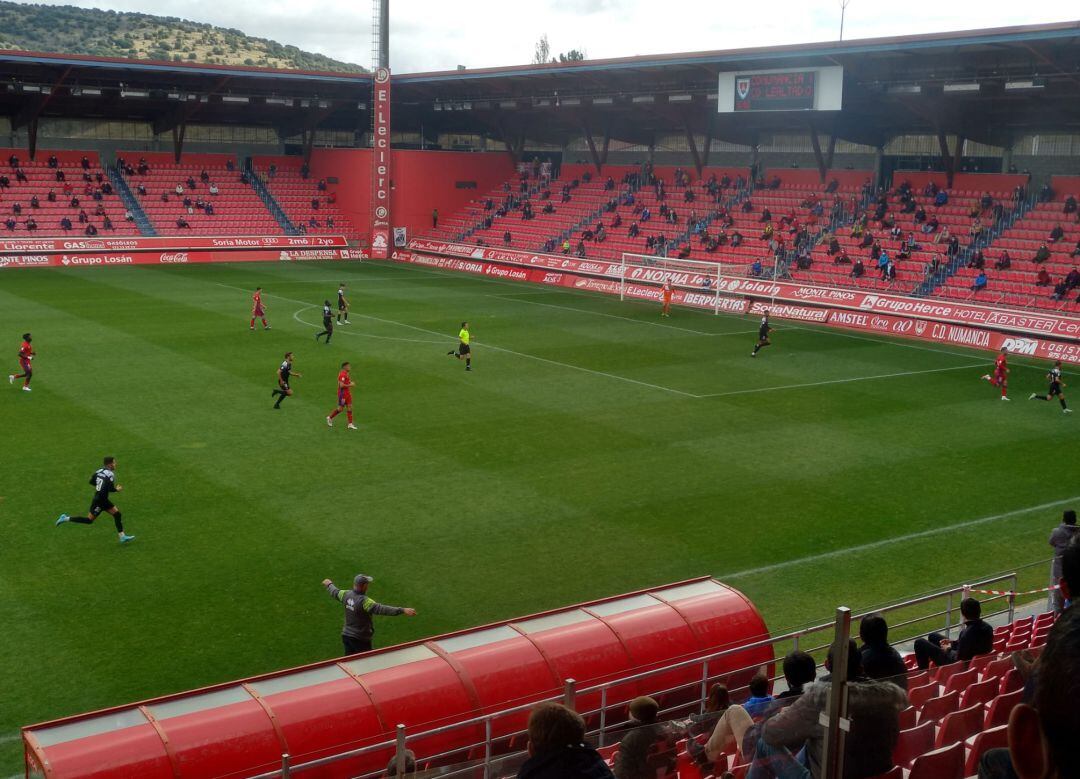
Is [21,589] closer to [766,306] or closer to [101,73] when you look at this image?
[766,306]

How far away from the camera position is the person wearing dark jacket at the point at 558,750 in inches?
183

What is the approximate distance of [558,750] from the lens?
184 inches

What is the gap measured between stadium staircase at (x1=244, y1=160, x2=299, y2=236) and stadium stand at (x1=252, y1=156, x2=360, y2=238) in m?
0.23

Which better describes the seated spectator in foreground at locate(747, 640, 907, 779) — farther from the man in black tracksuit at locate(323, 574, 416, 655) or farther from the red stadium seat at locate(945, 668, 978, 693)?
the man in black tracksuit at locate(323, 574, 416, 655)

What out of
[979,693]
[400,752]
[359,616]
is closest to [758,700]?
[979,693]

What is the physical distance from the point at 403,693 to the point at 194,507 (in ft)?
32.5

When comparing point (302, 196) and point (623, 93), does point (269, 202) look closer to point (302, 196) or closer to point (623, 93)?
point (302, 196)

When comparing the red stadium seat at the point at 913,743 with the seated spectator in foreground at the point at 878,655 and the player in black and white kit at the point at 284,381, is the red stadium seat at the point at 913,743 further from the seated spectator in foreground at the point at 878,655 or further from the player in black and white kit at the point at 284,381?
the player in black and white kit at the point at 284,381

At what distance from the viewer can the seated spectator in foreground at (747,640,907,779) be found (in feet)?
19.9

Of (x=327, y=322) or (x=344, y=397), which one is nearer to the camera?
(x=344, y=397)

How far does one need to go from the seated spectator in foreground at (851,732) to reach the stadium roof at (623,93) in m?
38.3

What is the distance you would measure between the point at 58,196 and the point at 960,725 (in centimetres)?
7026

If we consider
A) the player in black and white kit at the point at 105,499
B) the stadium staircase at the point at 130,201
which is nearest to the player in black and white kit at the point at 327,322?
the player in black and white kit at the point at 105,499

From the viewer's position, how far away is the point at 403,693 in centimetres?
1003
